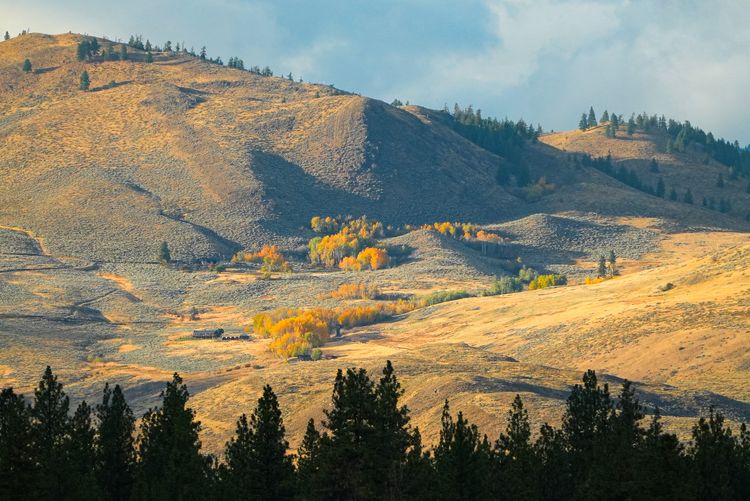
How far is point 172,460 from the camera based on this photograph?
45.5 meters

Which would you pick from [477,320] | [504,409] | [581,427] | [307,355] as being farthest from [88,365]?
[581,427]

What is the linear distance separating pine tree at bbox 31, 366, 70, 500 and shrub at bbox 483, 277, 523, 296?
4175 inches

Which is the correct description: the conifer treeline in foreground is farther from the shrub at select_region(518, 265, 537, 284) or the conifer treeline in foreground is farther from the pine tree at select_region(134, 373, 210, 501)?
the shrub at select_region(518, 265, 537, 284)

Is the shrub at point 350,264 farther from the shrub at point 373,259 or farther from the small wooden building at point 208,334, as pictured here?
the small wooden building at point 208,334

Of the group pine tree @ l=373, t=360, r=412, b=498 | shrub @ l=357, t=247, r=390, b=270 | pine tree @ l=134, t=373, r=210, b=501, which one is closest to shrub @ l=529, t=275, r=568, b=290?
shrub @ l=357, t=247, r=390, b=270

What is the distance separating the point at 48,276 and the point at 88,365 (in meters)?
54.2

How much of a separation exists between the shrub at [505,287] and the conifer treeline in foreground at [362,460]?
103 m

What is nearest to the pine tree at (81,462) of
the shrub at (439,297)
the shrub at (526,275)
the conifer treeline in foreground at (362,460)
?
the conifer treeline in foreground at (362,460)

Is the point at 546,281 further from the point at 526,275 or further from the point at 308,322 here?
the point at 308,322

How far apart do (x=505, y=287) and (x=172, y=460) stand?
119 m

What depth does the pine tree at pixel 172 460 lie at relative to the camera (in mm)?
43750

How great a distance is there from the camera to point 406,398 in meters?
72.9

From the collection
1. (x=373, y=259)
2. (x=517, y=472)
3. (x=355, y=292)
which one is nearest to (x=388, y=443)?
(x=517, y=472)

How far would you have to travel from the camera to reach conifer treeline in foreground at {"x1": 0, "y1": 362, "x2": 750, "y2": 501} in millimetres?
37781
